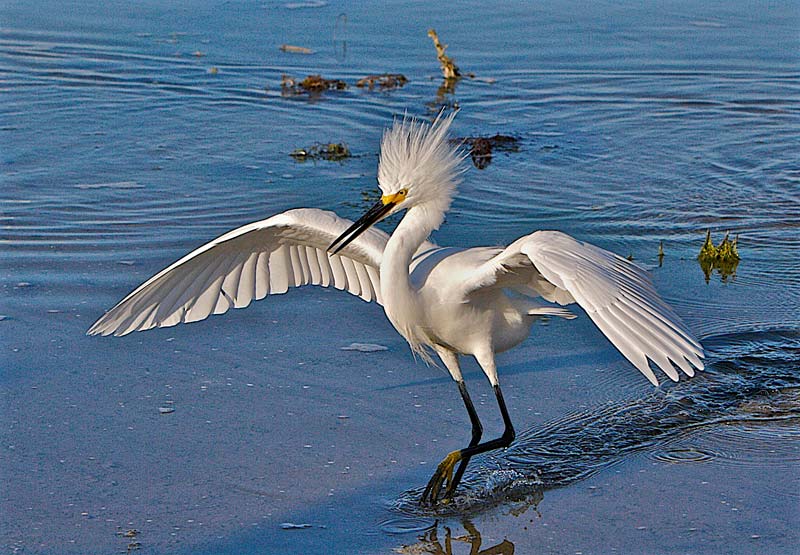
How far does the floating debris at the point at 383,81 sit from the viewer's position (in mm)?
10938

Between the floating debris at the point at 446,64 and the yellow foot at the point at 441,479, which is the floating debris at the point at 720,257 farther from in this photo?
the floating debris at the point at 446,64

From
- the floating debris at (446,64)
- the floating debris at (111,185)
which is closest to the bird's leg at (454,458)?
the floating debris at (111,185)

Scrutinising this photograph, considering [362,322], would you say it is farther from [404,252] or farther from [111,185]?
[111,185]

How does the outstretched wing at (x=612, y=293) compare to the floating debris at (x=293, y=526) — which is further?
the floating debris at (x=293, y=526)

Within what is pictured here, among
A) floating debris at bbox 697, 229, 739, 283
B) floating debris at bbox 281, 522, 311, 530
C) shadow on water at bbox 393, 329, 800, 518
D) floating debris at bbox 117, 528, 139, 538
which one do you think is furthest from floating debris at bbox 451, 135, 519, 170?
floating debris at bbox 117, 528, 139, 538

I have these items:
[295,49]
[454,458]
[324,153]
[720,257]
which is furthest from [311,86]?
[454,458]

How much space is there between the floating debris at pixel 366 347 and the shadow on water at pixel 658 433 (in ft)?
3.22

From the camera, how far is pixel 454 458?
4559mm

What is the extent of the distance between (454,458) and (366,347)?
4.35 ft

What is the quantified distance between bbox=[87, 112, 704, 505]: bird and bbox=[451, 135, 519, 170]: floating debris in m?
3.76

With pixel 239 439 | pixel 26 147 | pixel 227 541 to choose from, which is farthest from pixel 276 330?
pixel 26 147

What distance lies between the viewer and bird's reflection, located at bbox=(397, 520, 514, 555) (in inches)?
164

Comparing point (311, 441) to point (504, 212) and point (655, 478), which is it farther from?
point (504, 212)

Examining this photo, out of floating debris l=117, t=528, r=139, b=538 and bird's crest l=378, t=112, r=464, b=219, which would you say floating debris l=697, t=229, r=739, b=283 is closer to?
bird's crest l=378, t=112, r=464, b=219
